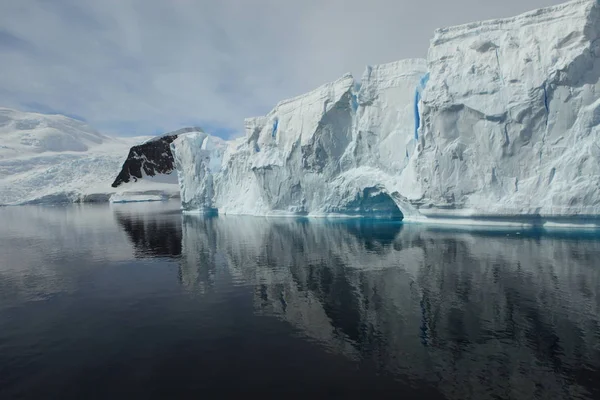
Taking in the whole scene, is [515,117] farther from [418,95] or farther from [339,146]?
[339,146]

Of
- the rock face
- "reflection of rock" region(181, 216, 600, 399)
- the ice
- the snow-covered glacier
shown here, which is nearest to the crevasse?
the snow-covered glacier

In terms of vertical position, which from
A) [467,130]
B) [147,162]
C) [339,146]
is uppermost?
[147,162]

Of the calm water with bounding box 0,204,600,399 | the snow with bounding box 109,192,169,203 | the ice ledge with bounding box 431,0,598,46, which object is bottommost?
the calm water with bounding box 0,204,600,399

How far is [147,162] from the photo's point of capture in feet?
339

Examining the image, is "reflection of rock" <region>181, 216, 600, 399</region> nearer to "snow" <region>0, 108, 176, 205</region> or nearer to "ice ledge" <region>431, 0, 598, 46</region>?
"ice ledge" <region>431, 0, 598, 46</region>

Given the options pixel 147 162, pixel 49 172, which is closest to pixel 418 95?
pixel 147 162

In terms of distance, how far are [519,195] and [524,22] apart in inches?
486

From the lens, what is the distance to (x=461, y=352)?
8.17 metres

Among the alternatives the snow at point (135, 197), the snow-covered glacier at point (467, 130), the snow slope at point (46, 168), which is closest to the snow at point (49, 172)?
the snow slope at point (46, 168)

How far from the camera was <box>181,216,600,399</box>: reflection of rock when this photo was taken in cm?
747

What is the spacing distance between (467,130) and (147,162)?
3806 inches

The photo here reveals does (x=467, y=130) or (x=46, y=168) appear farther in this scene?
(x=46, y=168)

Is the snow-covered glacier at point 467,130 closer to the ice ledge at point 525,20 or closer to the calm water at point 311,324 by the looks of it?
the ice ledge at point 525,20

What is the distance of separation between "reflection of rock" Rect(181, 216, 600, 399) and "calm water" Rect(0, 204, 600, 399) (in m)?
0.05
